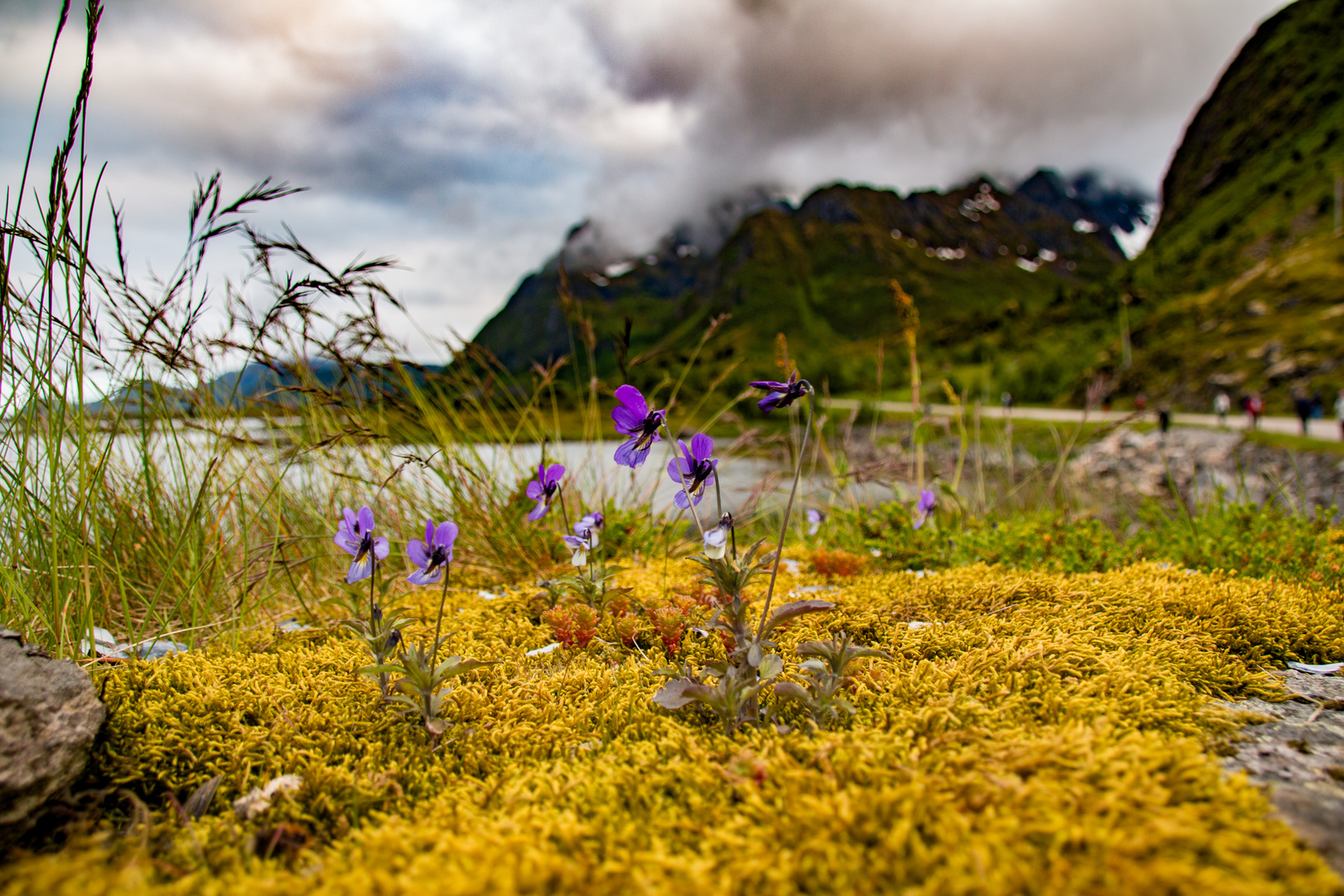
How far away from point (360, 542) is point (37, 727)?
0.77m

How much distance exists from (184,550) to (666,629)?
91.7 inches

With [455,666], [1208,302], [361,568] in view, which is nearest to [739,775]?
[455,666]

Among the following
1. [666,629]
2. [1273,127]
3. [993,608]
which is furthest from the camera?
[1273,127]

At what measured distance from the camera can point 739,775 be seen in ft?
4.51

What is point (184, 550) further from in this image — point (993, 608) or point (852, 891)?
point (993, 608)

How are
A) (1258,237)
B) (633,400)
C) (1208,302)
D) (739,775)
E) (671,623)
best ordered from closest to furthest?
(739,775)
(633,400)
(671,623)
(1208,302)
(1258,237)

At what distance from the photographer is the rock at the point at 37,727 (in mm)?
1299

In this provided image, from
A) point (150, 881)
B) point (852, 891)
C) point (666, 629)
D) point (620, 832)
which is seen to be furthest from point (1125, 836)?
point (150, 881)

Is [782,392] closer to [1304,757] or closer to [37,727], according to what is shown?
[1304,757]

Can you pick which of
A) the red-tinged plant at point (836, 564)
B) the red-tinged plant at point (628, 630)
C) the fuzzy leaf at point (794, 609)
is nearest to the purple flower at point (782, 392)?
the fuzzy leaf at point (794, 609)

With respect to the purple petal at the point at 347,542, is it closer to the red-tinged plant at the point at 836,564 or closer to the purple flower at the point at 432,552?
the purple flower at the point at 432,552

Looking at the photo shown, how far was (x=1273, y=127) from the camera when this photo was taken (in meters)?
114

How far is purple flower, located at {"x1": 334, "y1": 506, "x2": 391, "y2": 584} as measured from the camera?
180 centimetres

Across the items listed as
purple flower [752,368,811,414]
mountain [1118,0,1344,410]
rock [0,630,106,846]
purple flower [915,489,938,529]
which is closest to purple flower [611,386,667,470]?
purple flower [752,368,811,414]
